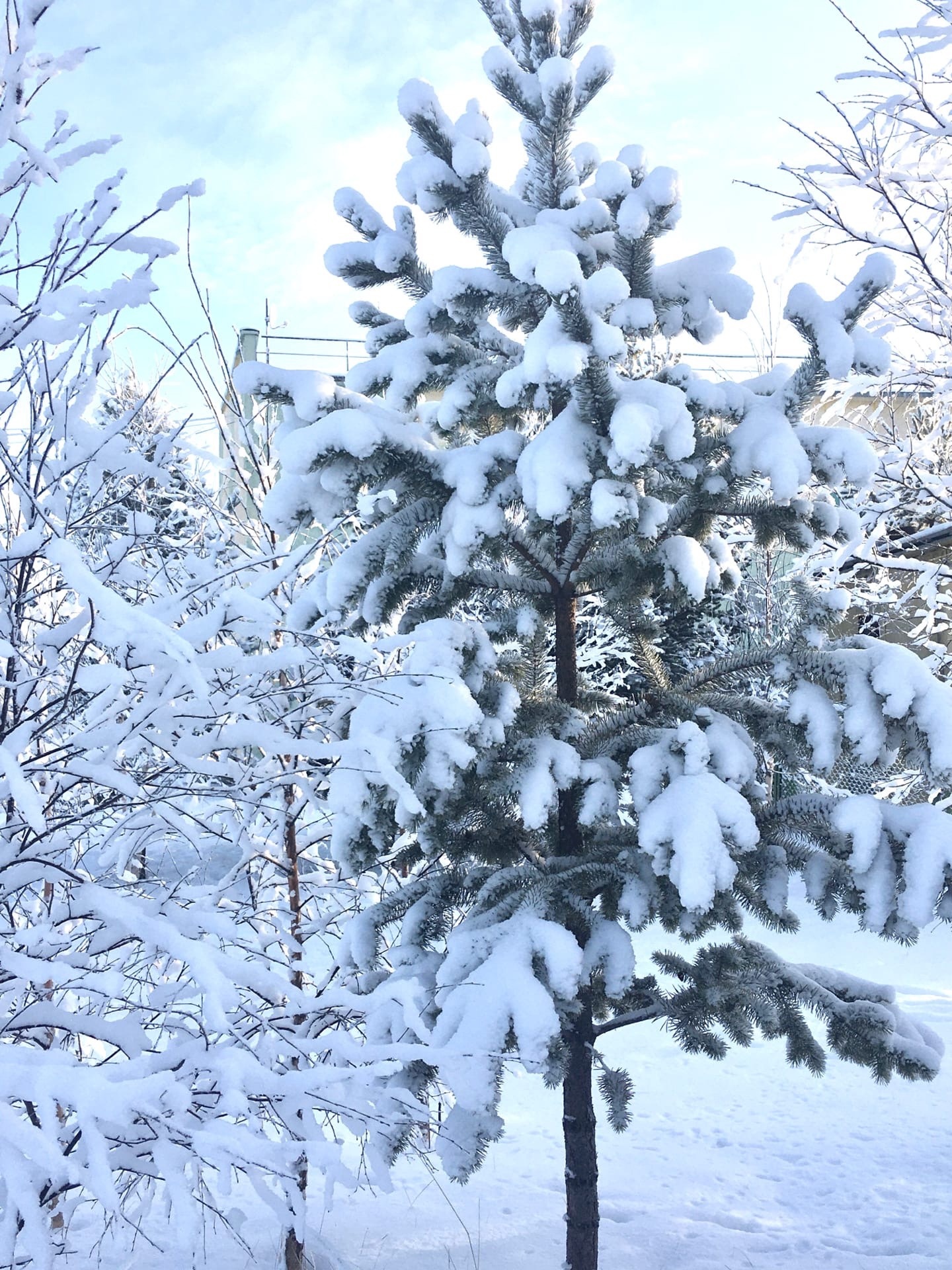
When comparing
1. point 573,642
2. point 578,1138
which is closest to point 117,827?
point 573,642

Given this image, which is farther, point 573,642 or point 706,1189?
point 706,1189

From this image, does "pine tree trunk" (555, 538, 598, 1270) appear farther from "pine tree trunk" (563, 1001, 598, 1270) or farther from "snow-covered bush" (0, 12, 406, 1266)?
"snow-covered bush" (0, 12, 406, 1266)

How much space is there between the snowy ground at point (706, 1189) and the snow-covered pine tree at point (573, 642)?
122cm

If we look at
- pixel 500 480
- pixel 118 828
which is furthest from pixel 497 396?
pixel 118 828

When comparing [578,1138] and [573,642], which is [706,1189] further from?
[573,642]

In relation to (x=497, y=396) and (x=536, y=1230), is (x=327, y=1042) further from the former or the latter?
(x=536, y=1230)

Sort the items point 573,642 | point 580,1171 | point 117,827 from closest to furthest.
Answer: point 117,827, point 580,1171, point 573,642

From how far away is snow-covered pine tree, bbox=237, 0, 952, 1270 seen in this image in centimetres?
289

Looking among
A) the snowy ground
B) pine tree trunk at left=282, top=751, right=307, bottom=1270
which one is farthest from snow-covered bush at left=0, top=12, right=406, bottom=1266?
pine tree trunk at left=282, top=751, right=307, bottom=1270

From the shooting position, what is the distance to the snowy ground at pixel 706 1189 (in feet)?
15.8

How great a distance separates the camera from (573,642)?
411 centimetres

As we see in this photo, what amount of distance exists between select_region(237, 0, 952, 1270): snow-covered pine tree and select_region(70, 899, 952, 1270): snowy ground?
48.2 inches

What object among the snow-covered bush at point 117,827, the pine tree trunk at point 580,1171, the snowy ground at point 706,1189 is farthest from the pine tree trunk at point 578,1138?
the snow-covered bush at point 117,827

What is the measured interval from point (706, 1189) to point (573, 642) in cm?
393
